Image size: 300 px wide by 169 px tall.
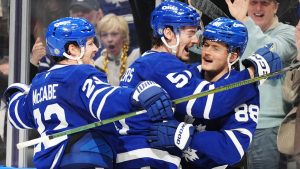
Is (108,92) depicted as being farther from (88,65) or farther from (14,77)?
(14,77)

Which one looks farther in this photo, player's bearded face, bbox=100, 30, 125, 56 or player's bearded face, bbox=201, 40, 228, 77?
player's bearded face, bbox=100, 30, 125, 56

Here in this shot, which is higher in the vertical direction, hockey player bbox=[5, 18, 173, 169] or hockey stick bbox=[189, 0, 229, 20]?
hockey stick bbox=[189, 0, 229, 20]

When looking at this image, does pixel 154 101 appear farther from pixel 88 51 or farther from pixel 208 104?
pixel 88 51

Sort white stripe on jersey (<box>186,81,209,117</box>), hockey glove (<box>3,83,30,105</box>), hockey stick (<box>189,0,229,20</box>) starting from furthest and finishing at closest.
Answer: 1. hockey stick (<box>189,0,229,20</box>)
2. hockey glove (<box>3,83,30,105</box>)
3. white stripe on jersey (<box>186,81,209,117</box>)

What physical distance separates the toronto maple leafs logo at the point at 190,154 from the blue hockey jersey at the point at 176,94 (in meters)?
0.03

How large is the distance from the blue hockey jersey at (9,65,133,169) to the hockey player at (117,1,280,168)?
0.17m

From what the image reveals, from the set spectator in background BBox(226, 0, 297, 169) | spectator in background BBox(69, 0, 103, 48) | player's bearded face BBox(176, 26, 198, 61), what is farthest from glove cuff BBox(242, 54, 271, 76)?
spectator in background BBox(69, 0, 103, 48)

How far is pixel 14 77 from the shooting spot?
413 cm

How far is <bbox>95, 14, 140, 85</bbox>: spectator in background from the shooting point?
367 cm

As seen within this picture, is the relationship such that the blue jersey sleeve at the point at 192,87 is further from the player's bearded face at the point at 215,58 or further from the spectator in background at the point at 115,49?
the spectator in background at the point at 115,49

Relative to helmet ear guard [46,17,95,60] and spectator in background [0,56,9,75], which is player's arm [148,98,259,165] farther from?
spectator in background [0,56,9,75]

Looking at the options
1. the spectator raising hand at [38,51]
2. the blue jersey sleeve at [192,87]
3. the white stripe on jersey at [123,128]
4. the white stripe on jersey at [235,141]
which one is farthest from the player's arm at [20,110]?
the spectator raising hand at [38,51]

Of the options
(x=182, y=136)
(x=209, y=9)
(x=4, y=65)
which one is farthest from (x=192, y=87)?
(x=4, y=65)

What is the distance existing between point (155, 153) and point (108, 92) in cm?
32
